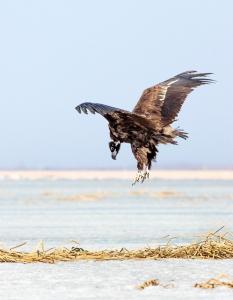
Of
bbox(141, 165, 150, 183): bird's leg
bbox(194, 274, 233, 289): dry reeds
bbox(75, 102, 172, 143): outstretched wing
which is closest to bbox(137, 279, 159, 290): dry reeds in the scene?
bbox(194, 274, 233, 289): dry reeds

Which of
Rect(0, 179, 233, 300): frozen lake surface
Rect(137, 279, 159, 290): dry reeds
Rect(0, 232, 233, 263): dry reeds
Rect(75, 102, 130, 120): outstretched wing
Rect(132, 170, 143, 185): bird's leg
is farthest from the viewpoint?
Rect(0, 232, 233, 263): dry reeds

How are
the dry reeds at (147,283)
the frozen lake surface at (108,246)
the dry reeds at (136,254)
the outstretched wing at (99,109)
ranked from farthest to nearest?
1. the dry reeds at (136,254)
2. the outstretched wing at (99,109)
3. the dry reeds at (147,283)
4. the frozen lake surface at (108,246)

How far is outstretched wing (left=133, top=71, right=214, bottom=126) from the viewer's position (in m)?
14.8

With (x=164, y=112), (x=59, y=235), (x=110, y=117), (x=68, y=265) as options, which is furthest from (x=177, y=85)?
(x=59, y=235)

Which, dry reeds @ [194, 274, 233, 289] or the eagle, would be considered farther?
the eagle

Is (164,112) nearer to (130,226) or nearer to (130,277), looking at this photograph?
(130,277)

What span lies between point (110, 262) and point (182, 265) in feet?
3.10

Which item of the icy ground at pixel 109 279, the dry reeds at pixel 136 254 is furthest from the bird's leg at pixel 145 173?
the dry reeds at pixel 136 254

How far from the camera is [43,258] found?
14477 mm

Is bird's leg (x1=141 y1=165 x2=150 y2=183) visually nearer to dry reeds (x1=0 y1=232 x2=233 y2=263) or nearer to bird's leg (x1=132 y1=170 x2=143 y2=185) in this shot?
bird's leg (x1=132 y1=170 x2=143 y2=185)

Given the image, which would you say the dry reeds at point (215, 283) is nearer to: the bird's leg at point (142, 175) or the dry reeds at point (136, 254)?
the bird's leg at point (142, 175)

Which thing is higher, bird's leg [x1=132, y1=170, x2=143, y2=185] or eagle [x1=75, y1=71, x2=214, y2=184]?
eagle [x1=75, y1=71, x2=214, y2=184]

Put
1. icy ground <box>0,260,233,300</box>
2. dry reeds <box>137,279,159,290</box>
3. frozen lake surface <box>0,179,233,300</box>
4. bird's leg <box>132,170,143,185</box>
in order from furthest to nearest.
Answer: bird's leg <box>132,170,143,185</box>
dry reeds <box>137,279,159,290</box>
frozen lake surface <box>0,179,233,300</box>
icy ground <box>0,260,233,300</box>

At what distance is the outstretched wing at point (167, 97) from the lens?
48.7 ft
